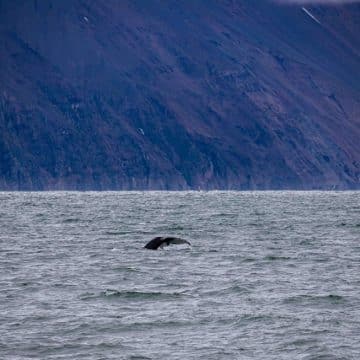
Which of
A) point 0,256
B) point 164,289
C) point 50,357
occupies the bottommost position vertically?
point 50,357

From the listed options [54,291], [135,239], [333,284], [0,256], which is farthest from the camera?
[135,239]

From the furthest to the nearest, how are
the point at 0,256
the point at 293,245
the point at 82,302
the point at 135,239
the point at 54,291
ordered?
the point at 135,239
the point at 293,245
the point at 0,256
the point at 54,291
the point at 82,302

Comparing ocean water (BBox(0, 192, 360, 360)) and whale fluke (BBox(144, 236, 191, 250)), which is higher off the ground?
whale fluke (BBox(144, 236, 191, 250))

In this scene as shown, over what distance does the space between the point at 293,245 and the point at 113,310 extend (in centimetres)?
2263

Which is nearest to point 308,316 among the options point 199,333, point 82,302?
point 199,333

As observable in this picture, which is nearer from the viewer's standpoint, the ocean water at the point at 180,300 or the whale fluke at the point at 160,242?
the ocean water at the point at 180,300

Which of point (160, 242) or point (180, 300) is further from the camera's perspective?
point (160, 242)

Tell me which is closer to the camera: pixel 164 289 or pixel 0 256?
pixel 164 289

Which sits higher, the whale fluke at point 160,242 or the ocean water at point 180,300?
the whale fluke at point 160,242

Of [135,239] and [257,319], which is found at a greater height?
[135,239]

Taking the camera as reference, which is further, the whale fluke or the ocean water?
the whale fluke

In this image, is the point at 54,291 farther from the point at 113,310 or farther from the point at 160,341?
the point at 160,341

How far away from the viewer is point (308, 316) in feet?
83.1

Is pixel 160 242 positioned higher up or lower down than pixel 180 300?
higher up
